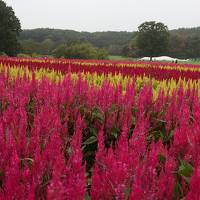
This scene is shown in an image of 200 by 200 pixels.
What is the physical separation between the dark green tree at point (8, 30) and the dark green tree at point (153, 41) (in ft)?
114

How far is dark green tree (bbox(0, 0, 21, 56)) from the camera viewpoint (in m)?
50.7

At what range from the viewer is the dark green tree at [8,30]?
50.7 metres

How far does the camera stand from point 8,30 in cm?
5191

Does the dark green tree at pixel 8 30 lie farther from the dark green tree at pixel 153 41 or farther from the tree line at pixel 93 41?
the dark green tree at pixel 153 41

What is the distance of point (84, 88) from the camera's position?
4.58 meters

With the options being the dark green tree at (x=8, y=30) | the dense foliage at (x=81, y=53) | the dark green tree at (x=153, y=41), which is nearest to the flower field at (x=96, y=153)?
the dense foliage at (x=81, y=53)

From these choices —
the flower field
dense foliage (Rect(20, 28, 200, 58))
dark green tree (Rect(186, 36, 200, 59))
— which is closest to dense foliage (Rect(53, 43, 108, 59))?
dense foliage (Rect(20, 28, 200, 58))

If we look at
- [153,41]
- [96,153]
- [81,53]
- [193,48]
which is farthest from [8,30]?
[193,48]

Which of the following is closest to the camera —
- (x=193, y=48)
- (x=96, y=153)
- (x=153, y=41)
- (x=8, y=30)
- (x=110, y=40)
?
(x=96, y=153)

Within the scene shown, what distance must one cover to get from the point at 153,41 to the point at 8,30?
3917cm

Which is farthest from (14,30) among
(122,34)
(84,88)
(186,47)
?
(122,34)

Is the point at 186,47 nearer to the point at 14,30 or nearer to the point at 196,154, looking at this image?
the point at 14,30

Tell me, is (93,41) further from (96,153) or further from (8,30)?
(96,153)

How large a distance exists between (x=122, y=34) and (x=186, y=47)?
26193 millimetres
